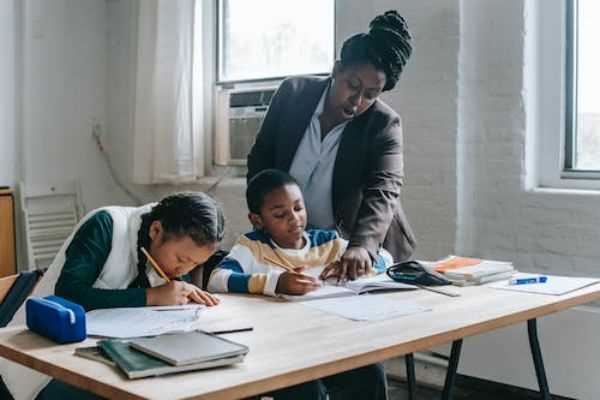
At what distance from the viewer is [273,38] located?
4.24 m

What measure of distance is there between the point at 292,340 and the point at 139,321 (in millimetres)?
333

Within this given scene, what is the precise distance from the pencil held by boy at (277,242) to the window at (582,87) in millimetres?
1225

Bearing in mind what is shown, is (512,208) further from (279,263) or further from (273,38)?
(273,38)

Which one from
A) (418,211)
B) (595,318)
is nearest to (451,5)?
(418,211)

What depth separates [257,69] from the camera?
433 centimetres

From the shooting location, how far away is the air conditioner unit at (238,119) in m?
4.24

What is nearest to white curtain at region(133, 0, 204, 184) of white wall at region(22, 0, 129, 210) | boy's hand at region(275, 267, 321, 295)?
white wall at region(22, 0, 129, 210)

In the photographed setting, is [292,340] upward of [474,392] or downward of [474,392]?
upward

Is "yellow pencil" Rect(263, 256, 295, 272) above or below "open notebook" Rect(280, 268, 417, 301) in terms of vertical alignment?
above

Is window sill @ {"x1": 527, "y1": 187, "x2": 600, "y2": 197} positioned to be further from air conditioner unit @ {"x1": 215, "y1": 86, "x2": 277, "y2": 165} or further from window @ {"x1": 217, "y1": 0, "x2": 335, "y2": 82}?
air conditioner unit @ {"x1": 215, "y1": 86, "x2": 277, "y2": 165}

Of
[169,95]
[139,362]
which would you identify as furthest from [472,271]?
[169,95]

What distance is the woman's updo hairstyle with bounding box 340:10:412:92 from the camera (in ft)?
7.89

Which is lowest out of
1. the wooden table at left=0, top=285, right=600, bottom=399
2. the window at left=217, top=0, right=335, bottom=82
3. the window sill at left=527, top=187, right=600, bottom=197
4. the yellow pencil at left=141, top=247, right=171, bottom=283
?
the wooden table at left=0, top=285, right=600, bottom=399

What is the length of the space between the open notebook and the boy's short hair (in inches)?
9.6
